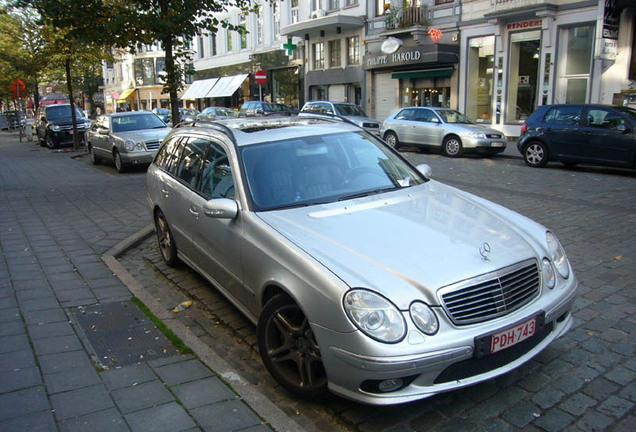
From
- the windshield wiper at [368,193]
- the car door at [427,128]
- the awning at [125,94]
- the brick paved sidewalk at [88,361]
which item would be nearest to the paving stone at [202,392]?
the brick paved sidewalk at [88,361]

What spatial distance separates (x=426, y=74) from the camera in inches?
974

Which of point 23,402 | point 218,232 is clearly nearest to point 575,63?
point 218,232

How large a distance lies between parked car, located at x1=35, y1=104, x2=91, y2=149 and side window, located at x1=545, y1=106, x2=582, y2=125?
19.2m

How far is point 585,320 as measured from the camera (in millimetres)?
4211

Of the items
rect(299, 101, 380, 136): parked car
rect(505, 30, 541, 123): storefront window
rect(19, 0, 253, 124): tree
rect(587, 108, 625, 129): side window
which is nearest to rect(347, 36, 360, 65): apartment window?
rect(299, 101, 380, 136): parked car

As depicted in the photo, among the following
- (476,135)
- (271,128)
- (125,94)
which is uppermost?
(125,94)

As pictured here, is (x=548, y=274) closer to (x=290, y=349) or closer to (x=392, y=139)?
(x=290, y=349)

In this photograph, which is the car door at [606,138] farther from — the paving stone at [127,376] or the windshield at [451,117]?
the paving stone at [127,376]

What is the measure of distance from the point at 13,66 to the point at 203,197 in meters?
27.5

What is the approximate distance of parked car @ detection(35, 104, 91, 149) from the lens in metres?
24.0

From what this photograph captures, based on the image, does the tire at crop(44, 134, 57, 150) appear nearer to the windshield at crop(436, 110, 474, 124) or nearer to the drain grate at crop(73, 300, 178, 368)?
the windshield at crop(436, 110, 474, 124)

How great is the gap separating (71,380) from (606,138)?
12.3 meters

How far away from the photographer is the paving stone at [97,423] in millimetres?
2898

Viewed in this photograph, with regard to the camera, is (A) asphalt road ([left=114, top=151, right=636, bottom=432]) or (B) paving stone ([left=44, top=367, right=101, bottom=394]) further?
(B) paving stone ([left=44, top=367, right=101, bottom=394])
